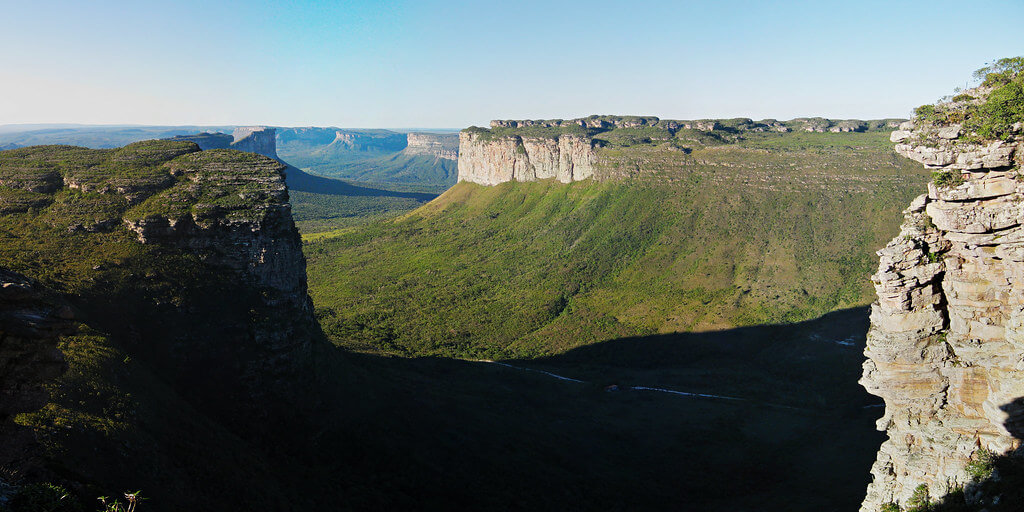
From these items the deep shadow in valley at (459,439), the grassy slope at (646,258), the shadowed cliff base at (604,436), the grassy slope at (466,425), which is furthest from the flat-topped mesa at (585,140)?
the deep shadow in valley at (459,439)

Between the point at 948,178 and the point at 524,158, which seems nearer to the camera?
the point at 948,178

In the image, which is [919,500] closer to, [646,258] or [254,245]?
[254,245]

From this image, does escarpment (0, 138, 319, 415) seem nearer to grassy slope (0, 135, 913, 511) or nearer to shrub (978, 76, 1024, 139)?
grassy slope (0, 135, 913, 511)

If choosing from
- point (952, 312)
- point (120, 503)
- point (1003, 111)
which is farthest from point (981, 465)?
point (120, 503)

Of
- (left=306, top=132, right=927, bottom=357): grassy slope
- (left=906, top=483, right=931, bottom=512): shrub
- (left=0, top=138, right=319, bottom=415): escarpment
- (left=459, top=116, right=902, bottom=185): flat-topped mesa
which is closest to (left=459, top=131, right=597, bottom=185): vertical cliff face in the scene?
(left=459, top=116, right=902, bottom=185): flat-topped mesa

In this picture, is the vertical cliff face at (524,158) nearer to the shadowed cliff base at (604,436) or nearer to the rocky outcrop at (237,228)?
the shadowed cliff base at (604,436)
